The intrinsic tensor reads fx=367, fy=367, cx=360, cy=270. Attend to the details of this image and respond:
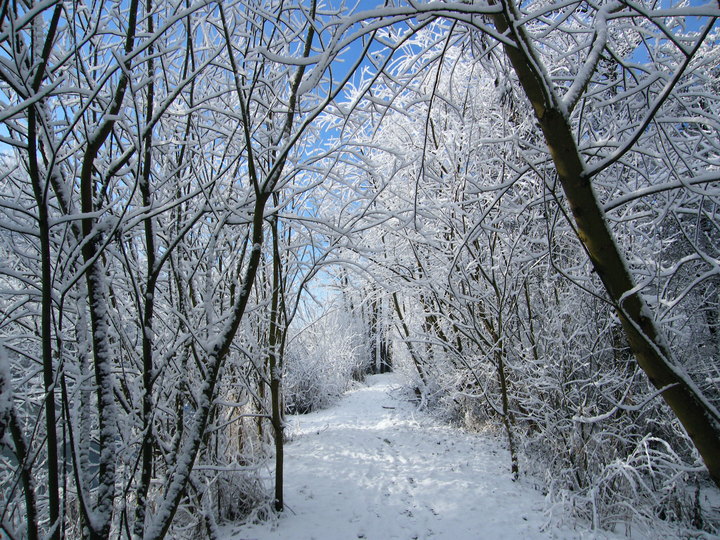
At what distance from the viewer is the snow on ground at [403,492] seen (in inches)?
118

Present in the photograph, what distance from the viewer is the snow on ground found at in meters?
3.01

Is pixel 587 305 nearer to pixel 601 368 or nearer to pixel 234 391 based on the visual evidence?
Answer: pixel 601 368

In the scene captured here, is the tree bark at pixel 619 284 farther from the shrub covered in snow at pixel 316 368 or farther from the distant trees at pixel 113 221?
the shrub covered in snow at pixel 316 368

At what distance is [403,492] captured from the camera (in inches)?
148

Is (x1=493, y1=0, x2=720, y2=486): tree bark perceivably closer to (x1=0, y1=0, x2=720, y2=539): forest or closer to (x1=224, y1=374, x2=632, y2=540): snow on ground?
(x1=0, y1=0, x2=720, y2=539): forest

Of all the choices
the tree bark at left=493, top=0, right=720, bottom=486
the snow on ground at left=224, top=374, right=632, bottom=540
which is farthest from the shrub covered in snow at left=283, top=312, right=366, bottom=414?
the tree bark at left=493, top=0, right=720, bottom=486

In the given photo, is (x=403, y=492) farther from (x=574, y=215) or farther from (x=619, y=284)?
(x=574, y=215)

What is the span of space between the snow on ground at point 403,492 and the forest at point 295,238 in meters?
0.31

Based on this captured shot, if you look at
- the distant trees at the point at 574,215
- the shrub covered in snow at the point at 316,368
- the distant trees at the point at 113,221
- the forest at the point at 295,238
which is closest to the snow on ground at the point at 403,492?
the forest at the point at 295,238

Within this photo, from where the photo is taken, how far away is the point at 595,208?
1.14 metres

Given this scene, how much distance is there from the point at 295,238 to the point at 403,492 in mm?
3177

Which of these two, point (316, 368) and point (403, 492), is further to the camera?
point (316, 368)

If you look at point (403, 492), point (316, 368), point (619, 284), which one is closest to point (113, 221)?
point (619, 284)

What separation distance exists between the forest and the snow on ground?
0.31 m
